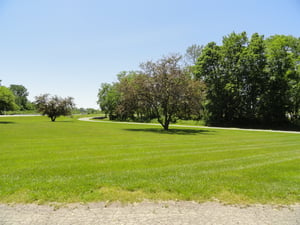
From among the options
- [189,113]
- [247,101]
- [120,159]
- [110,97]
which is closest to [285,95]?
[247,101]

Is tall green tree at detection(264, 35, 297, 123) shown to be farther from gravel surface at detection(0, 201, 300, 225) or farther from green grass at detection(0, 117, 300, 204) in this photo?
gravel surface at detection(0, 201, 300, 225)

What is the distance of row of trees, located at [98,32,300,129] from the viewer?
2448cm

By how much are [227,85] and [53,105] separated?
3776cm

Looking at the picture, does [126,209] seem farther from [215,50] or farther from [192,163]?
[215,50]

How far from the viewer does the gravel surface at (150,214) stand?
3.38m

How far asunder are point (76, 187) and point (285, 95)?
3721cm

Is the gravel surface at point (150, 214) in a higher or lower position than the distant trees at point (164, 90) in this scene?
lower

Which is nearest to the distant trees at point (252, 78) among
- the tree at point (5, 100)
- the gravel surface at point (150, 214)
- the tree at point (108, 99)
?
the tree at point (108, 99)

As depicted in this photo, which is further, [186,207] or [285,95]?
[285,95]

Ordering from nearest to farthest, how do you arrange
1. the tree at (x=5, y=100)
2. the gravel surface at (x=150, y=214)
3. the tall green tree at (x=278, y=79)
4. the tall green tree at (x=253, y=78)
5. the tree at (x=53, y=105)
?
1. the gravel surface at (x=150, y=214)
2. the tall green tree at (x=278, y=79)
3. the tall green tree at (x=253, y=78)
4. the tree at (x=5, y=100)
5. the tree at (x=53, y=105)

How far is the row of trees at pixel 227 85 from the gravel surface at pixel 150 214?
2044cm

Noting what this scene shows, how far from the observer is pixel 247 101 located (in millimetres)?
36250

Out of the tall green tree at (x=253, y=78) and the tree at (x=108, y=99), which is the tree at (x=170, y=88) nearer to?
the tall green tree at (x=253, y=78)

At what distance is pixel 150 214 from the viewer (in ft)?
11.9
